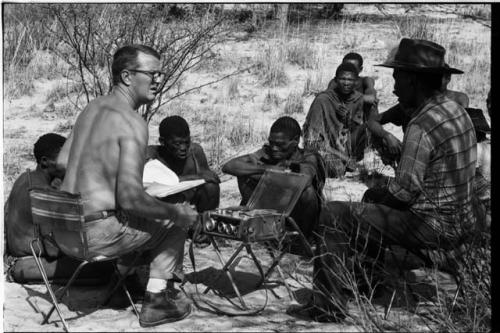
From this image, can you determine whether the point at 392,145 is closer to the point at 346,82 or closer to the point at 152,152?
the point at 152,152

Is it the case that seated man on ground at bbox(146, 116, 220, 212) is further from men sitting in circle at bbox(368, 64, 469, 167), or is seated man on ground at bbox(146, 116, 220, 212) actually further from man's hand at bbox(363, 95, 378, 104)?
man's hand at bbox(363, 95, 378, 104)

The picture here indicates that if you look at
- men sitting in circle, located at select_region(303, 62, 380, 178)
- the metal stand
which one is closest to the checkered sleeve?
the metal stand

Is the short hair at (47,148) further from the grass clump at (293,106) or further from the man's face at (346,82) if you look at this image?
the grass clump at (293,106)

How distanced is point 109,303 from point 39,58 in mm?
7674

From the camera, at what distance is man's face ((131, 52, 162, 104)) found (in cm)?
521

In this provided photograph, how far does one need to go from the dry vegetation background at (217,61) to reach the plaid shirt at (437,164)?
3.23m

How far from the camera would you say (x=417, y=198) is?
200 inches

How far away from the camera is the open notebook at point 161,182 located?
5.18 metres

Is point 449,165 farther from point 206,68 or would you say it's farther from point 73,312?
point 206,68

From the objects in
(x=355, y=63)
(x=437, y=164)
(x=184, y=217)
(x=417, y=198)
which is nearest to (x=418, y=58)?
(x=437, y=164)

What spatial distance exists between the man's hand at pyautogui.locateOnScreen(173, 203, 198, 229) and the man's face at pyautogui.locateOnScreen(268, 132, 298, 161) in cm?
168

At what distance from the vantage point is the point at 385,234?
5.09 metres
